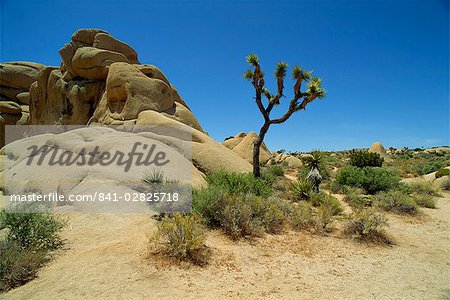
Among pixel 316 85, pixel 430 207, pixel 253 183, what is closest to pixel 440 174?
pixel 430 207

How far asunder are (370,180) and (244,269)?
10.9m

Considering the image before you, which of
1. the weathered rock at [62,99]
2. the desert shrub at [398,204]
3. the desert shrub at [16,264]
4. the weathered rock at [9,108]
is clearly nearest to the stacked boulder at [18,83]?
the weathered rock at [9,108]

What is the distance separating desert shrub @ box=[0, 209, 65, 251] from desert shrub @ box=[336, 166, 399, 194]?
13545mm

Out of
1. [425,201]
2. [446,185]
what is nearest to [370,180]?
[425,201]

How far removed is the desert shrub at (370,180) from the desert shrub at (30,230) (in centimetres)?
1355

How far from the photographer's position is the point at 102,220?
24.1ft

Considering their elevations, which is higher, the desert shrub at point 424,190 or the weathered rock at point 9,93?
the weathered rock at point 9,93

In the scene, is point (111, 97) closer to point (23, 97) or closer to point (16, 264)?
point (16, 264)

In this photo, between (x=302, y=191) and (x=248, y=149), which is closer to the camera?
(x=302, y=191)

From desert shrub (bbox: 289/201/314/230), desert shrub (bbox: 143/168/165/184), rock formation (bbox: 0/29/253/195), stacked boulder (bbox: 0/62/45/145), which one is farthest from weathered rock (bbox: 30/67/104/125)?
desert shrub (bbox: 289/201/314/230)

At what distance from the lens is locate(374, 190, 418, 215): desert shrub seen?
9.79m

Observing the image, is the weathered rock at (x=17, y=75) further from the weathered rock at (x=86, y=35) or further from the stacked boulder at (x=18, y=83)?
the weathered rock at (x=86, y=35)

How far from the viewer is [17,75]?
3775cm

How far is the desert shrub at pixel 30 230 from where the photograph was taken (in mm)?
5641
